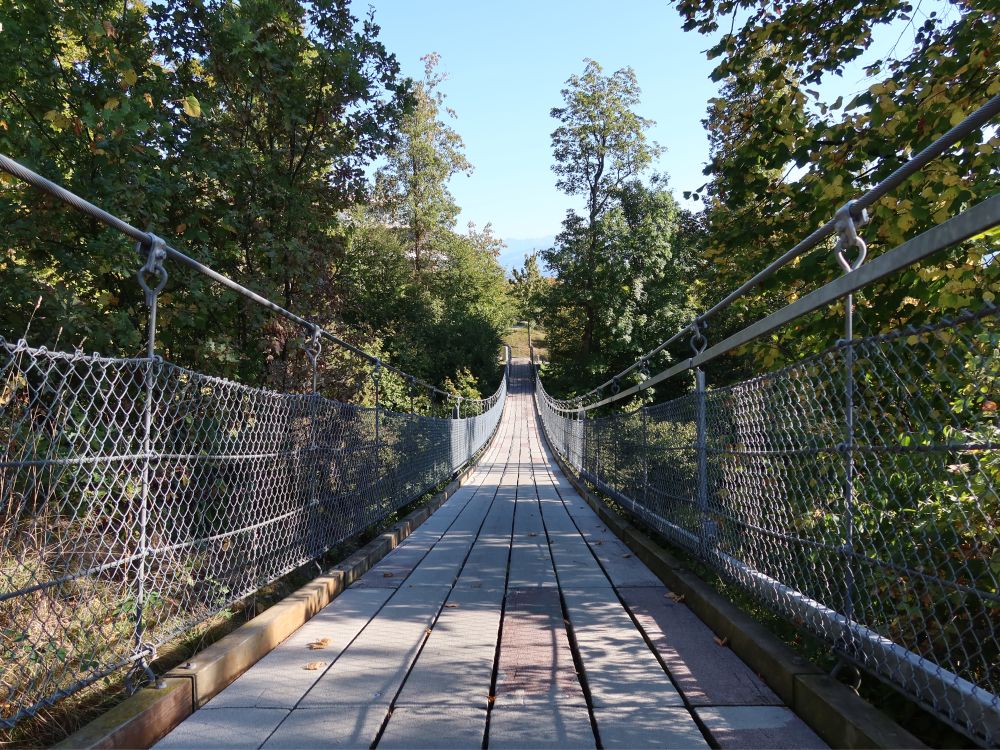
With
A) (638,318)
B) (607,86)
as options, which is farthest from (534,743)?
(607,86)

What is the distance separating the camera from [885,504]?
2.03 meters

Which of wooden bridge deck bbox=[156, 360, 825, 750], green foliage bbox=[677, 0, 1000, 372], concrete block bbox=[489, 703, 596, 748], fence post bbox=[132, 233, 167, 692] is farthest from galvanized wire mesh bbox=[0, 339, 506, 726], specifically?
green foliage bbox=[677, 0, 1000, 372]

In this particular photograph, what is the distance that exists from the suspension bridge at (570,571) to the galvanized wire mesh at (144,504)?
0.07ft

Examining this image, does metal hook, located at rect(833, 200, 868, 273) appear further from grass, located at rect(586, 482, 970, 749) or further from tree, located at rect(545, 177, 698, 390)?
tree, located at rect(545, 177, 698, 390)

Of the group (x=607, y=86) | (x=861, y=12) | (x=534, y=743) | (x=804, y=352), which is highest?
(x=607, y=86)

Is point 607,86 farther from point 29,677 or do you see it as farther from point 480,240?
point 29,677

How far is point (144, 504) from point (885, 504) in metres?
2.14

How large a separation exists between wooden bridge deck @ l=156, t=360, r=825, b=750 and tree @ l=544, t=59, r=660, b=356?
28496mm

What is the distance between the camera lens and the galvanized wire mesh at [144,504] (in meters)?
2.05

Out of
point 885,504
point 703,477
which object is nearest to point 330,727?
point 885,504

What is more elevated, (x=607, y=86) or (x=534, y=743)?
(x=607, y=86)

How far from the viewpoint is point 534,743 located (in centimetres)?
203

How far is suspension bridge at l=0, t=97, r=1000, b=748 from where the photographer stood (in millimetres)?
1855

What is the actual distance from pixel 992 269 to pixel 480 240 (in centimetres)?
4374
